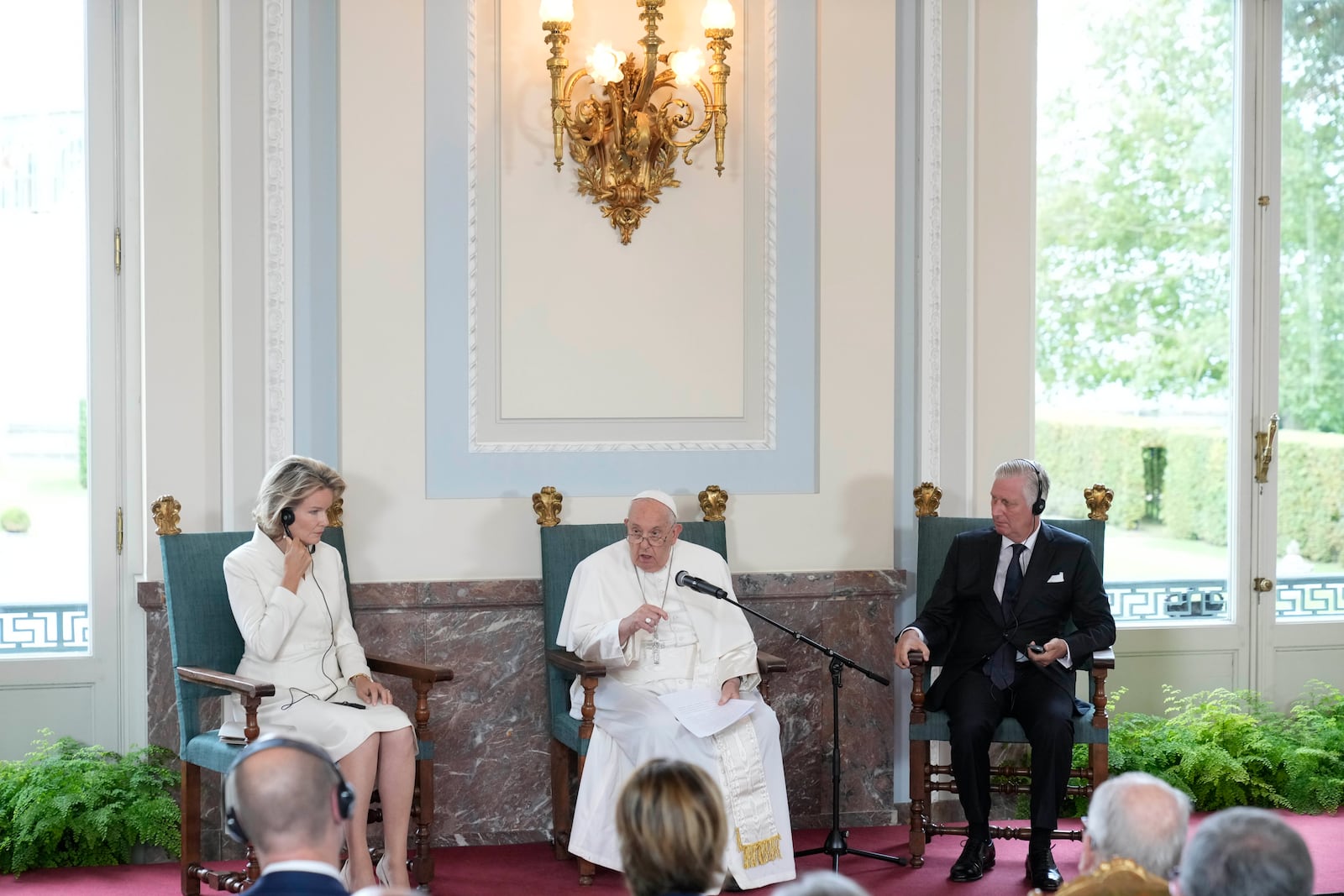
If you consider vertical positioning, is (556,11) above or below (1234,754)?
above

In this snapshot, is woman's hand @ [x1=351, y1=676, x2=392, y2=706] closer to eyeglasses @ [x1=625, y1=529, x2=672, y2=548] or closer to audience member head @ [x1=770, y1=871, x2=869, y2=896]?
eyeglasses @ [x1=625, y1=529, x2=672, y2=548]

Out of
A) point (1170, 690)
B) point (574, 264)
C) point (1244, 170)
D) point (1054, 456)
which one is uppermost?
point (1244, 170)

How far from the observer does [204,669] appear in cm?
420

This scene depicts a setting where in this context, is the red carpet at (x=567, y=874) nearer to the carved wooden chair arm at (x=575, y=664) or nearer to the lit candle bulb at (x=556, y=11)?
the carved wooden chair arm at (x=575, y=664)

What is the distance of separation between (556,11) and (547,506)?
169 centimetres

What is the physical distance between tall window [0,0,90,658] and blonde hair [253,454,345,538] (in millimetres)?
1047

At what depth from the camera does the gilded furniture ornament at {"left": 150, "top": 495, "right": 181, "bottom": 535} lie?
14.5 ft

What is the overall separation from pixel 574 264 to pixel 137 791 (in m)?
2.32

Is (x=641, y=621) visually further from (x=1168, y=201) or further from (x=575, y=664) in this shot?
(x=1168, y=201)

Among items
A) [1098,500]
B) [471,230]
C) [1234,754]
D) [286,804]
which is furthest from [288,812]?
[1234,754]

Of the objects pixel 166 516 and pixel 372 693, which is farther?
pixel 166 516

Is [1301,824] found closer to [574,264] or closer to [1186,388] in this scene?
[1186,388]

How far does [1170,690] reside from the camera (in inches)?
226

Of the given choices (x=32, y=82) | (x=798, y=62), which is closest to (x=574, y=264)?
(x=798, y=62)
